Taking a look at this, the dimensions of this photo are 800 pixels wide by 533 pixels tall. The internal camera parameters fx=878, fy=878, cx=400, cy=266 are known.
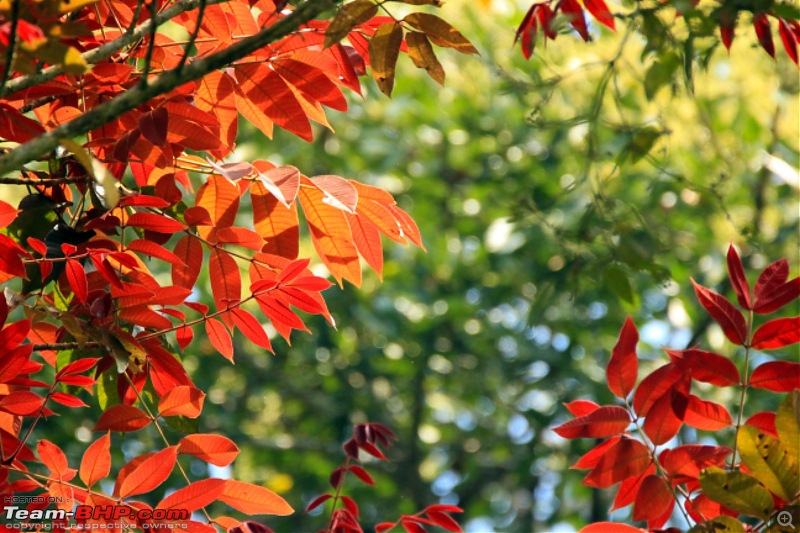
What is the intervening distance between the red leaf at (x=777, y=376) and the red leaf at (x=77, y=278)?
30.6 inches

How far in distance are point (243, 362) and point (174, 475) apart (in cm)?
72

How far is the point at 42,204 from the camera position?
41.8 inches

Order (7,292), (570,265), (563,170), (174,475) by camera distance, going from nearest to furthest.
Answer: (7,292) → (570,265) → (174,475) → (563,170)

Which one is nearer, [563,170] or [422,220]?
[422,220]

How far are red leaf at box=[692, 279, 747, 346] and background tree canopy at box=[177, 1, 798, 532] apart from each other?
3113mm

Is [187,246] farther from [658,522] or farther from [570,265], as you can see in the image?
[570,265]

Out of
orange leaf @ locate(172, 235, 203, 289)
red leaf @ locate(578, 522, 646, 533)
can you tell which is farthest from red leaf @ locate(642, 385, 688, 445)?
orange leaf @ locate(172, 235, 203, 289)

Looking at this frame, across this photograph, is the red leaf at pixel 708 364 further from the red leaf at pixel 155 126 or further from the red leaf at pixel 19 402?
the red leaf at pixel 19 402

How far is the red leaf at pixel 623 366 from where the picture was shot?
1.04 metres

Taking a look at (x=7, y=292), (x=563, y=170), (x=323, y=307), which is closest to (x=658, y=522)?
(x=323, y=307)

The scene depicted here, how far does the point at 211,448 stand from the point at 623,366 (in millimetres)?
509

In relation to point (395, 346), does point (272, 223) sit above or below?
above

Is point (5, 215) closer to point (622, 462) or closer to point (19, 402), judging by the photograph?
point (19, 402)

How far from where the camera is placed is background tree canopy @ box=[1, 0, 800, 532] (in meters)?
4.39
